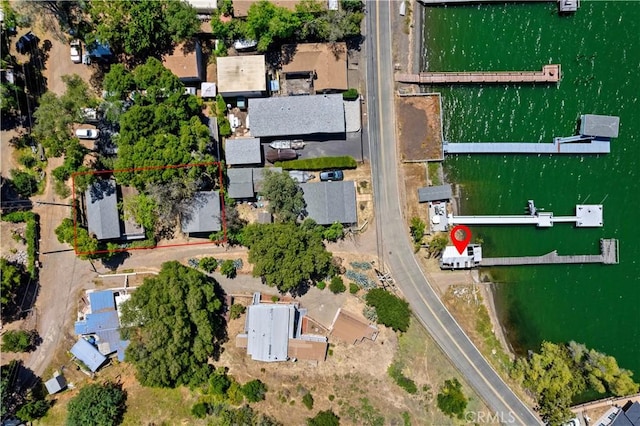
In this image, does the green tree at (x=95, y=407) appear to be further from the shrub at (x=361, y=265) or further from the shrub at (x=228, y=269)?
the shrub at (x=361, y=265)

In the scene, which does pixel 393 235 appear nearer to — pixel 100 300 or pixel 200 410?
pixel 200 410

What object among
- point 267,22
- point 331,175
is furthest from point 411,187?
point 267,22

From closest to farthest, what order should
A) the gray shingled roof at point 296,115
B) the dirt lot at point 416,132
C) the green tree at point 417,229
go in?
the gray shingled roof at point 296,115
the green tree at point 417,229
the dirt lot at point 416,132

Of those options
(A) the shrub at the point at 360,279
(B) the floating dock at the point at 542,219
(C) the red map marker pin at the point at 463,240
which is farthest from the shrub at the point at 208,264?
(C) the red map marker pin at the point at 463,240

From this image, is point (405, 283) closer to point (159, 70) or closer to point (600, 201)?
point (600, 201)

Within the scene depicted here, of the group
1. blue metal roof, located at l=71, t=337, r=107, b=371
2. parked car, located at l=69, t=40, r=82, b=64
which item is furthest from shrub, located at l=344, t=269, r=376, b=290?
parked car, located at l=69, t=40, r=82, b=64

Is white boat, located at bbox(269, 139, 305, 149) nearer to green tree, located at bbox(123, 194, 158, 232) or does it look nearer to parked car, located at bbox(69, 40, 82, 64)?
green tree, located at bbox(123, 194, 158, 232)

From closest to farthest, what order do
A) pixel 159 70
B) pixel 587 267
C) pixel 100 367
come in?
pixel 159 70
pixel 100 367
pixel 587 267

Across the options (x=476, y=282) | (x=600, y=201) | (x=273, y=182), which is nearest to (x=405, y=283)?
(x=476, y=282)
